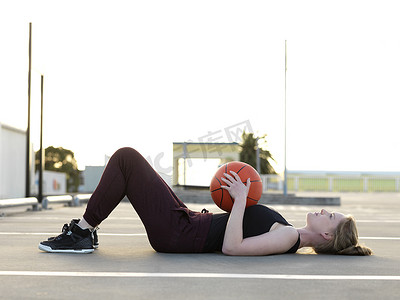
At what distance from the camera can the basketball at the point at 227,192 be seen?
15.7ft

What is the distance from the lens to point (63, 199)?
50.6 feet

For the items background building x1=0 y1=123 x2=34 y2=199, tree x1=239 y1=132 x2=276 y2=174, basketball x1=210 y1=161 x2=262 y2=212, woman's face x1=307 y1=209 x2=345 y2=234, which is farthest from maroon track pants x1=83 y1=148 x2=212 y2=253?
tree x1=239 y1=132 x2=276 y2=174

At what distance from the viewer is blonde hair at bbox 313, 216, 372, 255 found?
4.57 meters

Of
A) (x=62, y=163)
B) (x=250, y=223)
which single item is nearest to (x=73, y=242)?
(x=250, y=223)

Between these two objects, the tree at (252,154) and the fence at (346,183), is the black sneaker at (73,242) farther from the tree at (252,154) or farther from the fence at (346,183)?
the tree at (252,154)

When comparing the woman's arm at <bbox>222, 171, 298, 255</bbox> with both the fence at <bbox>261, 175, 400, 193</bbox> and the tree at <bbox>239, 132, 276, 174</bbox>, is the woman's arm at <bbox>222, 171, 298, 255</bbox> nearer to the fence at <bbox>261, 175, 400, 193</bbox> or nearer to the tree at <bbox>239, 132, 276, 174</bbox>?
the fence at <bbox>261, 175, 400, 193</bbox>

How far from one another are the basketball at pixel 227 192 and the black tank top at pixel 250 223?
222mm

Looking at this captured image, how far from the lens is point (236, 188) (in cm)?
440

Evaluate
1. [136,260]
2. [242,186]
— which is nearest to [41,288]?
[136,260]

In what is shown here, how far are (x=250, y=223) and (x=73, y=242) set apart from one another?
152cm

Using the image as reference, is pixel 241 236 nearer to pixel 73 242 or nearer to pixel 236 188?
pixel 236 188

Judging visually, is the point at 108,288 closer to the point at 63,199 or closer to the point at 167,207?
the point at 167,207

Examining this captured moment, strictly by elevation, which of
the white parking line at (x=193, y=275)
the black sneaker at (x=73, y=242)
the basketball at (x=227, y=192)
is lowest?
the white parking line at (x=193, y=275)

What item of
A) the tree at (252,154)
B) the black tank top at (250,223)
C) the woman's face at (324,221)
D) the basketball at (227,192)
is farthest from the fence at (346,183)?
the black tank top at (250,223)
